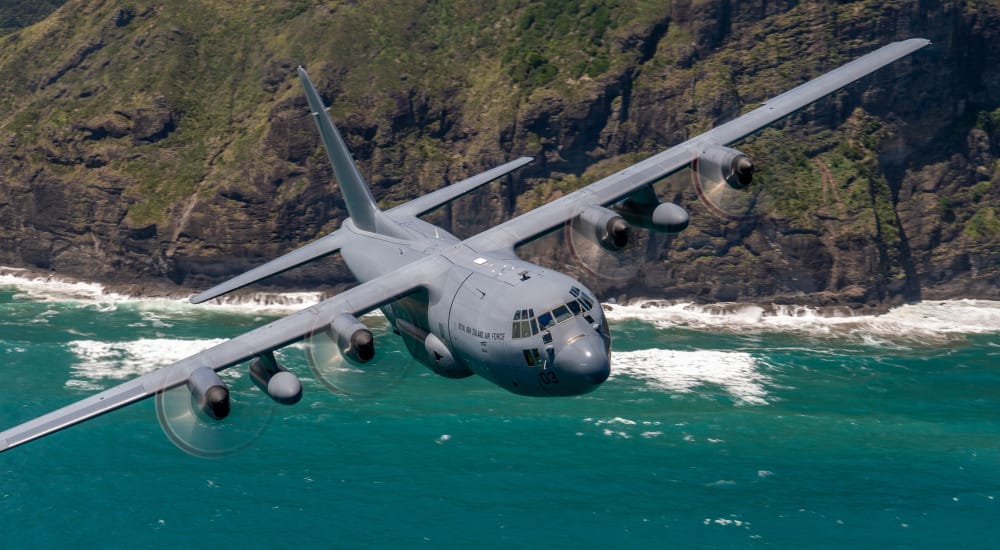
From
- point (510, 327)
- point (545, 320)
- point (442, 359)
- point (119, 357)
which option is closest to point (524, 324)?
point (510, 327)

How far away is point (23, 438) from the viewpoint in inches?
1516

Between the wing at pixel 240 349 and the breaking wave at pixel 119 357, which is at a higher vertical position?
the wing at pixel 240 349

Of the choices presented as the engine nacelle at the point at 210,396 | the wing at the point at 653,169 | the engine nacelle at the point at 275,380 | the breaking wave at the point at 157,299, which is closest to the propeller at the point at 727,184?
the wing at the point at 653,169

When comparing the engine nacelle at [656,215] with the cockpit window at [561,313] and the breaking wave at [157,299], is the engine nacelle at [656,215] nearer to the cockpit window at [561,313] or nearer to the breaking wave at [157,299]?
the cockpit window at [561,313]

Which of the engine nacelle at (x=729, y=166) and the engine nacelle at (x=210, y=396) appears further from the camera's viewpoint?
the engine nacelle at (x=729, y=166)

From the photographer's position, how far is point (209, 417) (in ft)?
129

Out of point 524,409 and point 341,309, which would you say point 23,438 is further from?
point 524,409

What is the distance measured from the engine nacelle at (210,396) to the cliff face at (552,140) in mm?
91114

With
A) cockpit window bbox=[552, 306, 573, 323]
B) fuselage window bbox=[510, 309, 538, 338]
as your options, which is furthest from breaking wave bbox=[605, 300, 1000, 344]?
fuselage window bbox=[510, 309, 538, 338]

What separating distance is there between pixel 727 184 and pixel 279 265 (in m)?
24.2

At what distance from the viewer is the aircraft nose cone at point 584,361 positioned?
37562 millimetres

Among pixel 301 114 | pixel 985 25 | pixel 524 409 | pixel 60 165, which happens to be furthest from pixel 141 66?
pixel 985 25

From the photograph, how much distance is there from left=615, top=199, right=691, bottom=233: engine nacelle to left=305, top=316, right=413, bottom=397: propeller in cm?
1615

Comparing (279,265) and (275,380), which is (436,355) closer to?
(275,380)
